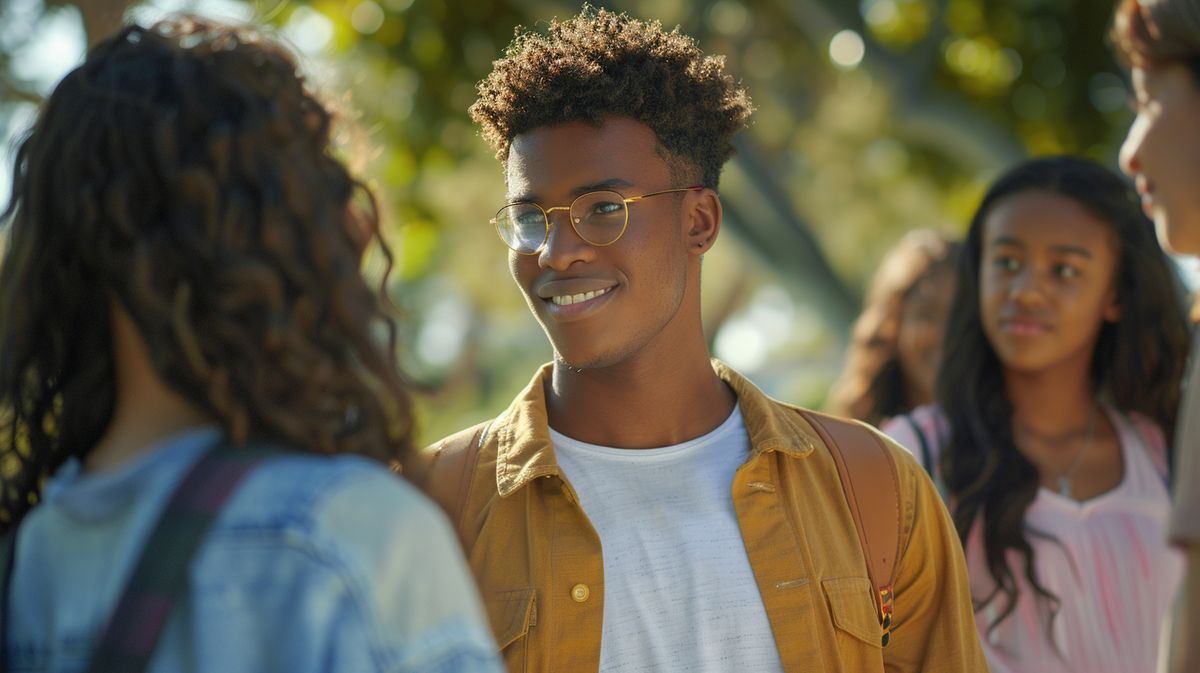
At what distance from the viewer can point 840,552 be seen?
9.80ft

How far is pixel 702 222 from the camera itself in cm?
341

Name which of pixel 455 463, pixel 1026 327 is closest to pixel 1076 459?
pixel 1026 327

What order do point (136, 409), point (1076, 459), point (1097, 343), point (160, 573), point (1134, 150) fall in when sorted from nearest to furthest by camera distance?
1. point (160, 573)
2. point (136, 409)
3. point (1134, 150)
4. point (1076, 459)
5. point (1097, 343)

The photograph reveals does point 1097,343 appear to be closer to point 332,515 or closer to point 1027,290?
point 1027,290

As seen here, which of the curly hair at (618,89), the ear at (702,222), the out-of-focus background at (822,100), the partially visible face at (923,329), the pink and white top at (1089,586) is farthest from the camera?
the out-of-focus background at (822,100)

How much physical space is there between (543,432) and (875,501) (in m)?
0.80

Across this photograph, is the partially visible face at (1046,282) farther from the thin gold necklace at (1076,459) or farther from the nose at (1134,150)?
the nose at (1134,150)

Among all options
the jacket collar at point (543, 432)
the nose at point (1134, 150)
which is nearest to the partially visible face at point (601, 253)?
the jacket collar at point (543, 432)

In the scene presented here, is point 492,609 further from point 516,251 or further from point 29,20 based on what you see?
point 29,20

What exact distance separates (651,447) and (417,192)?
7718 mm

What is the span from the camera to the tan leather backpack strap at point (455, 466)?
2.96m

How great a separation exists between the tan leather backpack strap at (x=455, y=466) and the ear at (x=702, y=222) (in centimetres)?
72

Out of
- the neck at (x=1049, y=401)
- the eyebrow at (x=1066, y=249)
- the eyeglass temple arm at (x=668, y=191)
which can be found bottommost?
the neck at (x=1049, y=401)

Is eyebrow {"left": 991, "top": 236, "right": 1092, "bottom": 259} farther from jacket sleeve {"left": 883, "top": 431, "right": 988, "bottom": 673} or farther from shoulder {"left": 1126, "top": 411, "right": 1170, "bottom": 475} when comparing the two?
jacket sleeve {"left": 883, "top": 431, "right": 988, "bottom": 673}
